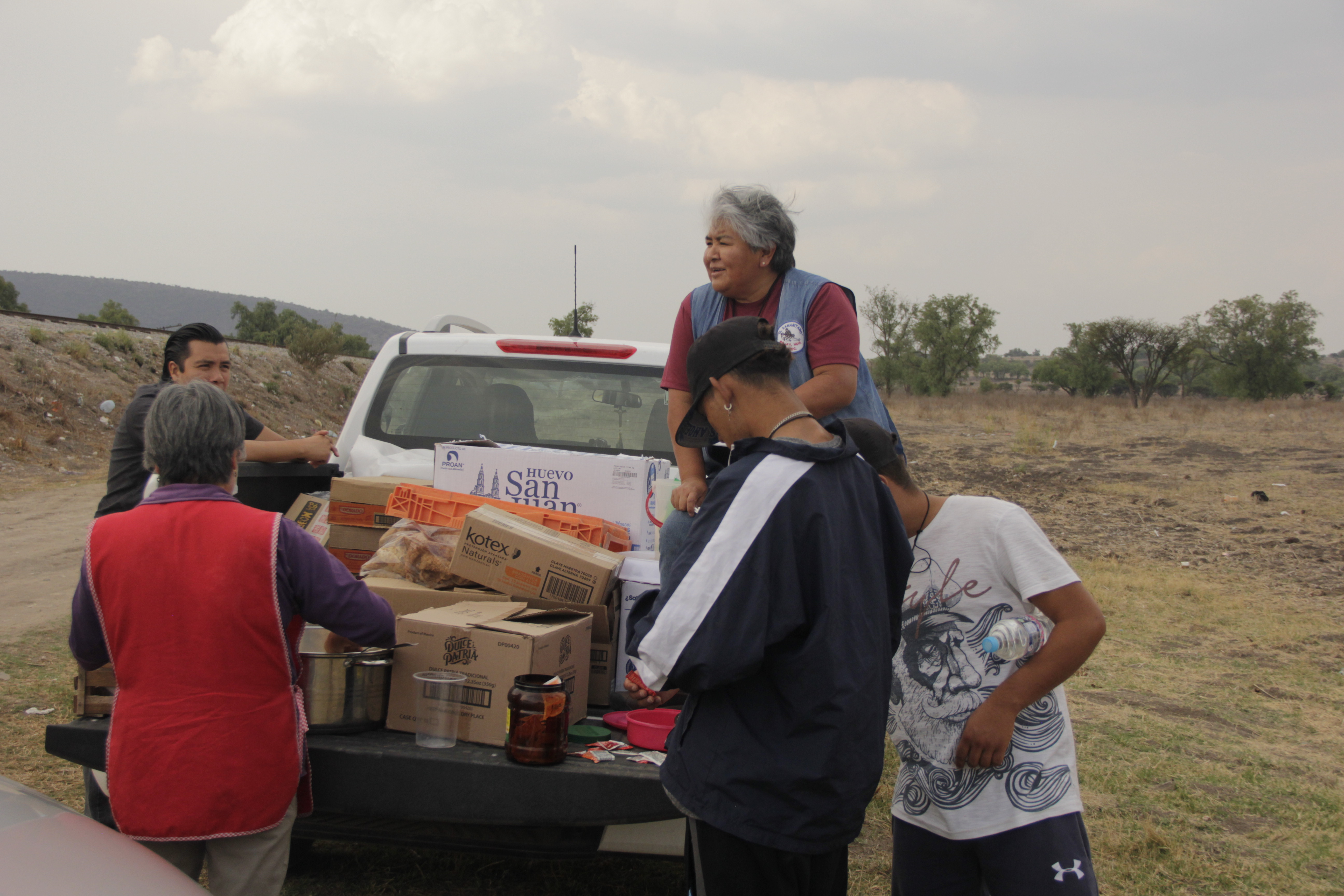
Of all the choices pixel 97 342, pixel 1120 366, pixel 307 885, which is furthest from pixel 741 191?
pixel 1120 366

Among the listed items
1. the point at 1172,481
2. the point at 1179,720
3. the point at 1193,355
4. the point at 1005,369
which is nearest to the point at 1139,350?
the point at 1193,355

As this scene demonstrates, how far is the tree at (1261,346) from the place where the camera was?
56.2 meters

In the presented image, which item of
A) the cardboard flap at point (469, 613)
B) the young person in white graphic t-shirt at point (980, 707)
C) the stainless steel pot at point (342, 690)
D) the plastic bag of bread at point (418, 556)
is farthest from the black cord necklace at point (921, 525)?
the plastic bag of bread at point (418, 556)

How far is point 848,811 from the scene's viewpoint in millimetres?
1758

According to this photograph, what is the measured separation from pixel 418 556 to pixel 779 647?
1826mm

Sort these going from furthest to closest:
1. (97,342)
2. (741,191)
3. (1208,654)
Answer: (97,342) → (1208,654) → (741,191)

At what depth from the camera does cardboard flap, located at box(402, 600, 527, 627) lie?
2770 millimetres

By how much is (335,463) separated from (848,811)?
9.30 ft

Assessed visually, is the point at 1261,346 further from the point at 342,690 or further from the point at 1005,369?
the point at 1005,369

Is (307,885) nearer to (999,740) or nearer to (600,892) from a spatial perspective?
(600,892)

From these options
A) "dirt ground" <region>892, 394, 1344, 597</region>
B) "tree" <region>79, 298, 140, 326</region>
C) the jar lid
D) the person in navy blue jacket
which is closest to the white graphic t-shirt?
the person in navy blue jacket

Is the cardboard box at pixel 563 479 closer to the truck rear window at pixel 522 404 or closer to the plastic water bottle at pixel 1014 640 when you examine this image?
the truck rear window at pixel 522 404

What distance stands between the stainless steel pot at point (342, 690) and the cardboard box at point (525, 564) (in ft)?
1.56

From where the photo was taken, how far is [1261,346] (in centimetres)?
5681
